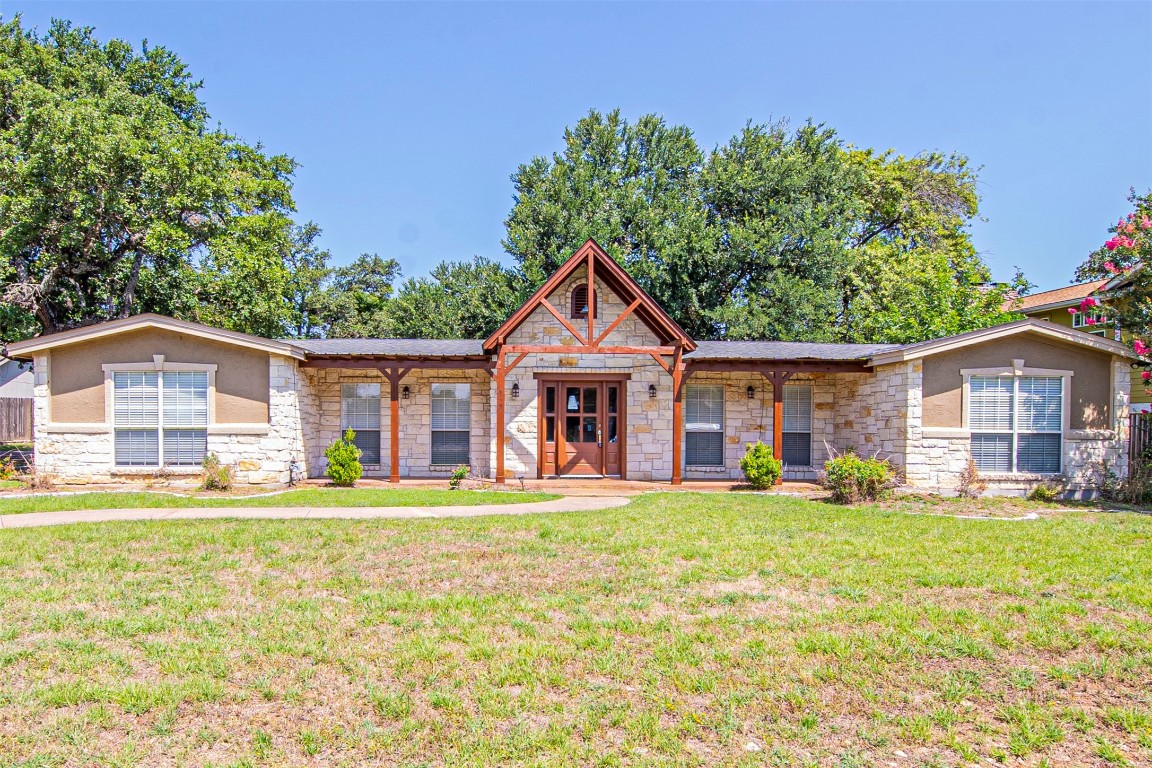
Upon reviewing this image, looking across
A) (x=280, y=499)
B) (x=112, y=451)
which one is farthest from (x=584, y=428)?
(x=112, y=451)

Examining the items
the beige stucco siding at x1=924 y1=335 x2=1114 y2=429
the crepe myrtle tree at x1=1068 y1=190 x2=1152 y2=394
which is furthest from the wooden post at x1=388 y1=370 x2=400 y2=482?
the crepe myrtle tree at x1=1068 y1=190 x2=1152 y2=394

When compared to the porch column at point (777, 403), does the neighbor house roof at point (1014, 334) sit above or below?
above

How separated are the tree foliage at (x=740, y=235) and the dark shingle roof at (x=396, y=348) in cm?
774

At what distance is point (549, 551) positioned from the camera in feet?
25.0

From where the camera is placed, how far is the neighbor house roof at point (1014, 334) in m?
12.8

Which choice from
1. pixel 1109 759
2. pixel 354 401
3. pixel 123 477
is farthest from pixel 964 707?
pixel 123 477

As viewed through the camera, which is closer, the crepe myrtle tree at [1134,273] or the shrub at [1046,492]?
the crepe myrtle tree at [1134,273]

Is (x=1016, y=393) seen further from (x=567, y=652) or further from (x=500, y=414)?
(x=567, y=652)

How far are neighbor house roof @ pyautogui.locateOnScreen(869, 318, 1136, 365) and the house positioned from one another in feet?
0.14

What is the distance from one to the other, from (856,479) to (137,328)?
545 inches

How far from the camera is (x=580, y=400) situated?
15.1 meters

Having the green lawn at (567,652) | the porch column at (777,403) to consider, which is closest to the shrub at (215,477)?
the green lawn at (567,652)

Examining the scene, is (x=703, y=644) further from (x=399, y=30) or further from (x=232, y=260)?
(x=232, y=260)

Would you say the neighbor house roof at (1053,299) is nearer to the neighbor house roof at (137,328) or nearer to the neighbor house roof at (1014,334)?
the neighbor house roof at (1014,334)
